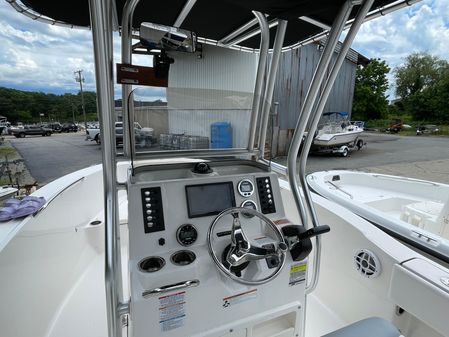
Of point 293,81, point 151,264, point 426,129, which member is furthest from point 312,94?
point 426,129

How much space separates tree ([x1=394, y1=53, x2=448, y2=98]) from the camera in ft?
80.6

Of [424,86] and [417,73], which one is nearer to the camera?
[424,86]

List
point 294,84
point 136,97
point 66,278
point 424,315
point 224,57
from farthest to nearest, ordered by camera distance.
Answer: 1. point 294,84
2. point 224,57
3. point 66,278
4. point 136,97
5. point 424,315

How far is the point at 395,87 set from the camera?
88.3ft

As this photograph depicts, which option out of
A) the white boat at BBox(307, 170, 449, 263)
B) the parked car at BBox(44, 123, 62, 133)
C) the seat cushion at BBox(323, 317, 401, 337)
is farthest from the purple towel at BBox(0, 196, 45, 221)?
the parked car at BBox(44, 123, 62, 133)

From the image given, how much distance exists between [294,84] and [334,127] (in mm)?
2075

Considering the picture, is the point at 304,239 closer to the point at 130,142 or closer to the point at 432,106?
the point at 130,142

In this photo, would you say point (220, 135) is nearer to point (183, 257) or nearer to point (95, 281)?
point (183, 257)

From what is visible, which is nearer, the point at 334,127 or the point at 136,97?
the point at 136,97

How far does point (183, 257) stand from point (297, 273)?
50 cm

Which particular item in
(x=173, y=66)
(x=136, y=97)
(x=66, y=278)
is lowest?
(x=66, y=278)

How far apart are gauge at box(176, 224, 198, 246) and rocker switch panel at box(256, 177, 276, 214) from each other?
0.37 meters

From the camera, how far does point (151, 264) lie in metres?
0.97

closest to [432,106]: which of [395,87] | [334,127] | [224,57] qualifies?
[395,87]
